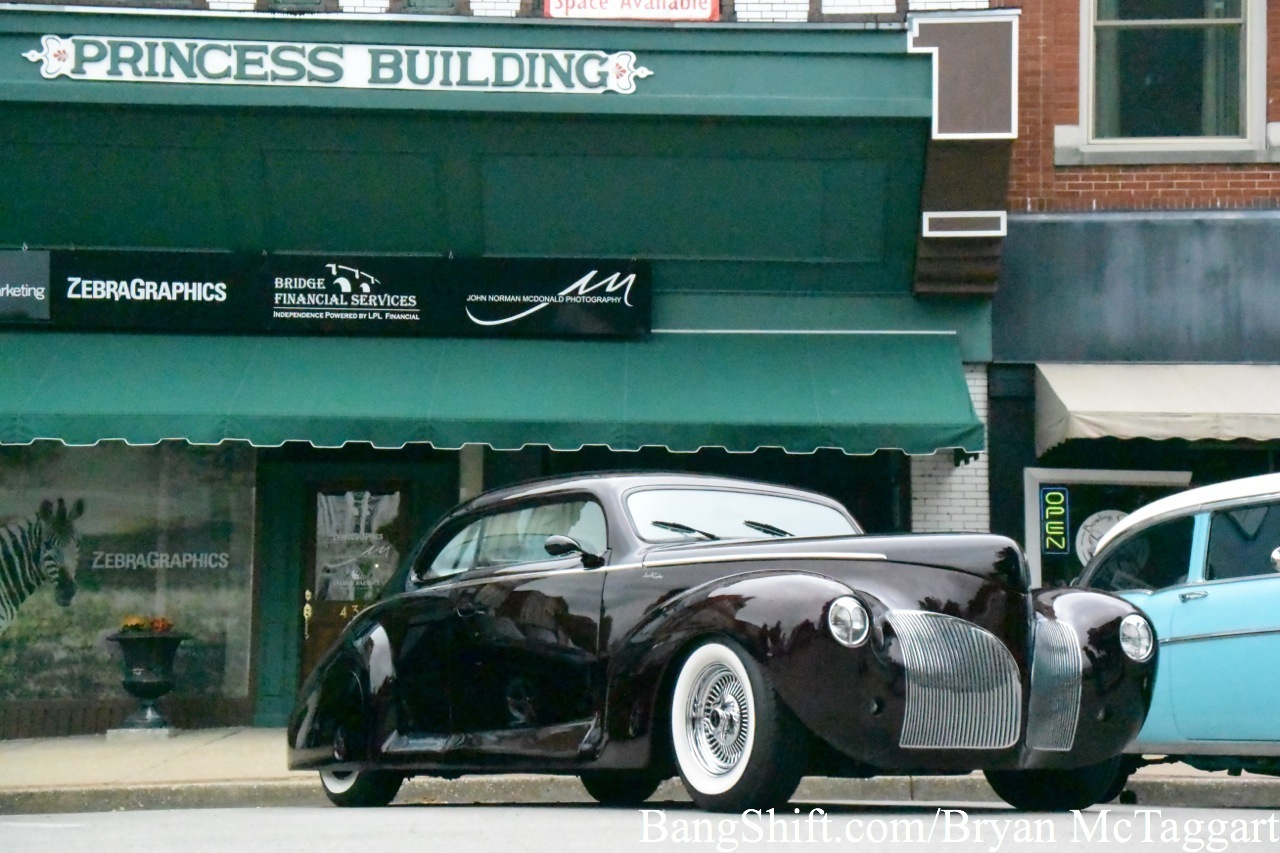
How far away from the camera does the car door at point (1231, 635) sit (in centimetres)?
897

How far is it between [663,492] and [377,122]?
7842 millimetres

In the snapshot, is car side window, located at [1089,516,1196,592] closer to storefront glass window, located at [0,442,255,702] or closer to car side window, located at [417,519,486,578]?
car side window, located at [417,519,486,578]

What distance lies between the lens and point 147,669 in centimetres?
1477

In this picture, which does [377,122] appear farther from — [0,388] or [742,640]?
[742,640]

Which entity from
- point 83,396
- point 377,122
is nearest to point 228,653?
point 83,396

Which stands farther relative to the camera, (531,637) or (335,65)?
(335,65)

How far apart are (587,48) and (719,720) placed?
29.5 feet

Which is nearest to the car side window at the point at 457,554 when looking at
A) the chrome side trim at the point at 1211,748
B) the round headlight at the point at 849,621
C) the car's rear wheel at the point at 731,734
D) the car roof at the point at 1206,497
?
the car's rear wheel at the point at 731,734

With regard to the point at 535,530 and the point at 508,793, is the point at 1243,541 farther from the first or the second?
the point at 508,793

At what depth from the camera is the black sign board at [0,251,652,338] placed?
15.0m

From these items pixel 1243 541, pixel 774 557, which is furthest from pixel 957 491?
pixel 774 557

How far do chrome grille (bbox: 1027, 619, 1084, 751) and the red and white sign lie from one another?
9.04 meters

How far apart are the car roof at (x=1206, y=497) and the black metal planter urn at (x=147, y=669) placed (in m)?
8.29

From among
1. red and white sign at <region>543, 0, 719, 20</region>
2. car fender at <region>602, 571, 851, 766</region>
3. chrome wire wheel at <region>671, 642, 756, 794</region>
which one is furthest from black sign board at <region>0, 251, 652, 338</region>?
chrome wire wheel at <region>671, 642, 756, 794</region>
